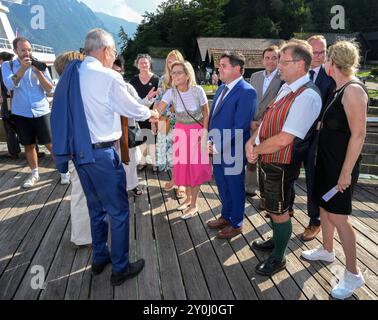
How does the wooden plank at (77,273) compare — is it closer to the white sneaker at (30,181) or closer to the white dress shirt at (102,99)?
the white dress shirt at (102,99)

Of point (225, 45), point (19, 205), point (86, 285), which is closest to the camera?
point (86, 285)

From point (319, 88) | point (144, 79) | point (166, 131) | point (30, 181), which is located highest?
point (144, 79)

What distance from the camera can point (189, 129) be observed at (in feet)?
13.5

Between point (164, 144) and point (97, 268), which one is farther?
point (164, 144)

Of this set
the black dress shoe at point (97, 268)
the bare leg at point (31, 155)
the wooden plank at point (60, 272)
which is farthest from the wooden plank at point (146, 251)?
the bare leg at point (31, 155)

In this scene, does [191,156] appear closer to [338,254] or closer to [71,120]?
[71,120]

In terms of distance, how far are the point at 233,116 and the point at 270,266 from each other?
155 centimetres

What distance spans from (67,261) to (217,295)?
156 cm

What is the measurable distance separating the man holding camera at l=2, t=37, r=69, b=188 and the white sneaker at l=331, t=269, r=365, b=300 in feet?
13.7

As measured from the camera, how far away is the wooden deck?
280 cm

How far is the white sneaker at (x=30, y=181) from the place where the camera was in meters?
5.07

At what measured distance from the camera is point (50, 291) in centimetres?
279

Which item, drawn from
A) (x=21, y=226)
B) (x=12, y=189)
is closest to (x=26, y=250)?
(x=21, y=226)

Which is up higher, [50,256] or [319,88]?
[319,88]
